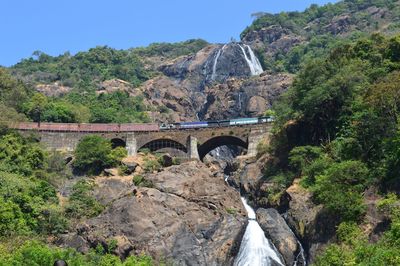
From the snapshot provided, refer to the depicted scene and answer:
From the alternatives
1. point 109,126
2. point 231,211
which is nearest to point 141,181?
point 231,211

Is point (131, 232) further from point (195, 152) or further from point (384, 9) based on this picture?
point (384, 9)

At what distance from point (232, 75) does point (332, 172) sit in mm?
89769

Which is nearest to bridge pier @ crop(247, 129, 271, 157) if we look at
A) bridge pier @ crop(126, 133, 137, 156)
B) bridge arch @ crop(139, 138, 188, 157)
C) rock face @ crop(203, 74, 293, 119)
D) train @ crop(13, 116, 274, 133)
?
train @ crop(13, 116, 274, 133)

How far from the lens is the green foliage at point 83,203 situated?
60500 mm

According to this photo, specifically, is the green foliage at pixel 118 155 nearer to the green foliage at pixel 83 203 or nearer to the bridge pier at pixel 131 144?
the bridge pier at pixel 131 144

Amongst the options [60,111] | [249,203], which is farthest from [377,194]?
[60,111]

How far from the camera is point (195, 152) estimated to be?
268 feet

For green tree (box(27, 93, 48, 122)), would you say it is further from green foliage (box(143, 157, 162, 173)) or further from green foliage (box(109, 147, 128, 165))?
green foliage (box(143, 157, 162, 173))

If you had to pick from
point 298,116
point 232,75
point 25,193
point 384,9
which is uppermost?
point 384,9

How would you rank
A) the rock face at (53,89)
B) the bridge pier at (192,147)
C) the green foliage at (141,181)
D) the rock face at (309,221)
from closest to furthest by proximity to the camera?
the rock face at (309,221) < the green foliage at (141,181) < the bridge pier at (192,147) < the rock face at (53,89)

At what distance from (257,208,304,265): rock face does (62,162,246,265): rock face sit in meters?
2.03

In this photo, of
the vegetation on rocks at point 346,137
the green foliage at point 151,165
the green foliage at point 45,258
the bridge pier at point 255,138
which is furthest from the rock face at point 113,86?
the green foliage at point 45,258

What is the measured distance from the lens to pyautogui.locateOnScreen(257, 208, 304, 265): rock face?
52.4 metres

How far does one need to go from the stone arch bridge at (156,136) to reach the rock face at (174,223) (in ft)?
68.2
